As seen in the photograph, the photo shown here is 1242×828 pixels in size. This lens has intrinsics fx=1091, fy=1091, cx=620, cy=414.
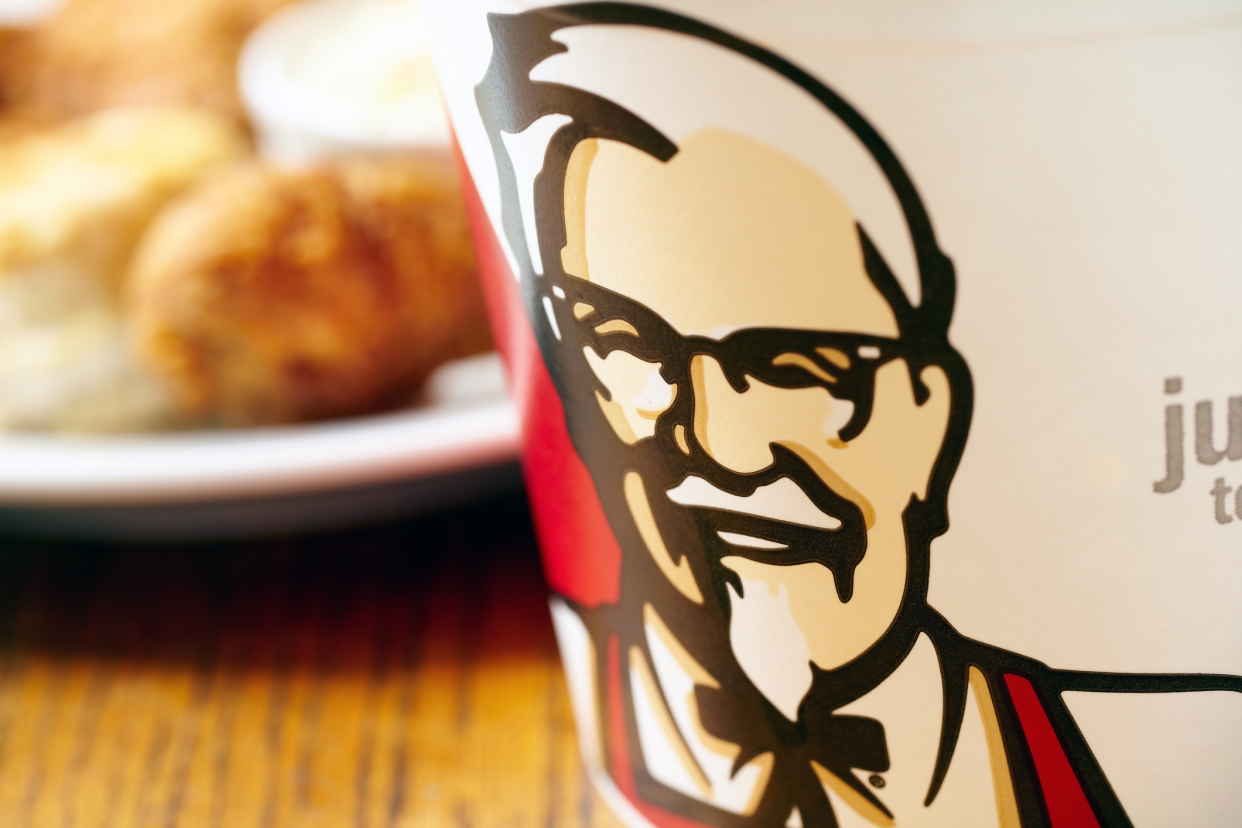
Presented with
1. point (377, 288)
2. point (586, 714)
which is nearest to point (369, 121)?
point (377, 288)

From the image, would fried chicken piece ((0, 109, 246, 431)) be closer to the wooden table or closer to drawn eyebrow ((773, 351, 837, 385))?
the wooden table

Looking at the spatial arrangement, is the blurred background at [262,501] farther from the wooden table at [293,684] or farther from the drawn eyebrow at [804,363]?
the drawn eyebrow at [804,363]

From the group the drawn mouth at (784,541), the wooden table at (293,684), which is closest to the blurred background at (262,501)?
the wooden table at (293,684)

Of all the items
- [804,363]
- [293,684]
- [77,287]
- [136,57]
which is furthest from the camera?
[136,57]

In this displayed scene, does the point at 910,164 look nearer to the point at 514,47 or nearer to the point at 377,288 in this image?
the point at 514,47

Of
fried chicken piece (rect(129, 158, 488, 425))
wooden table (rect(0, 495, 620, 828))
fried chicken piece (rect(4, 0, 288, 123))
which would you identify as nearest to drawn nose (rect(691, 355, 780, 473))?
wooden table (rect(0, 495, 620, 828))

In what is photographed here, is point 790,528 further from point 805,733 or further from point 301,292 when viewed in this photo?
point 301,292

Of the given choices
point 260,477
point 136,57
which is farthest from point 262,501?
point 136,57
